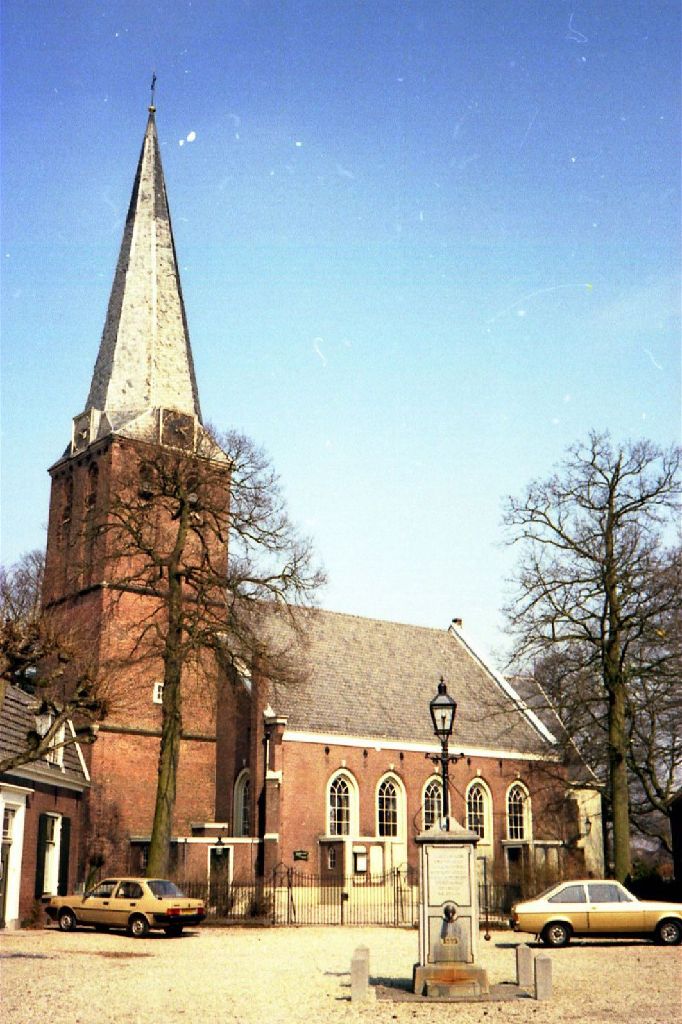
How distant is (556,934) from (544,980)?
8965mm

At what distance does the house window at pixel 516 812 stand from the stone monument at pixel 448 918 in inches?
1279

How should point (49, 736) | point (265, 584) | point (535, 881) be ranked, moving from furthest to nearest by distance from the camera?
1. point (535, 881)
2. point (265, 584)
3. point (49, 736)

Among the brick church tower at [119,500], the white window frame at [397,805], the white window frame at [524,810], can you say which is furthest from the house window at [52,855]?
the white window frame at [524,810]

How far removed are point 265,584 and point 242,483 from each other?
3.37 m

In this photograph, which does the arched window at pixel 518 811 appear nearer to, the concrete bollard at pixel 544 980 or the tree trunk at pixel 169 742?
the tree trunk at pixel 169 742

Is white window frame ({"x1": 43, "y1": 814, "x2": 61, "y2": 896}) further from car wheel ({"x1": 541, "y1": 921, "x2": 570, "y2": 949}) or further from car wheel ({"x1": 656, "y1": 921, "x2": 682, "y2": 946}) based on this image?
car wheel ({"x1": 656, "y1": 921, "x2": 682, "y2": 946})

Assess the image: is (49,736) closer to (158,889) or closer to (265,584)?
(158,889)

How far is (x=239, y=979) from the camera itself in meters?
18.2

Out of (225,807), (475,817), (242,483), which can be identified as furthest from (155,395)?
(475,817)

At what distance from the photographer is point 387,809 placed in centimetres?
4475

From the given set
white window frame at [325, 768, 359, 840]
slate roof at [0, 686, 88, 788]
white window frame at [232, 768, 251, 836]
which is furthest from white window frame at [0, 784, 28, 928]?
white window frame at [325, 768, 359, 840]

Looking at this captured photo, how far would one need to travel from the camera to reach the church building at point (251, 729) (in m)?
39.4

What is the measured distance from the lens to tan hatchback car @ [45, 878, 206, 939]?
2669cm

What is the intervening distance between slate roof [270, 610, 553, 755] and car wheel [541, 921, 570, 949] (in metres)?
18.4
